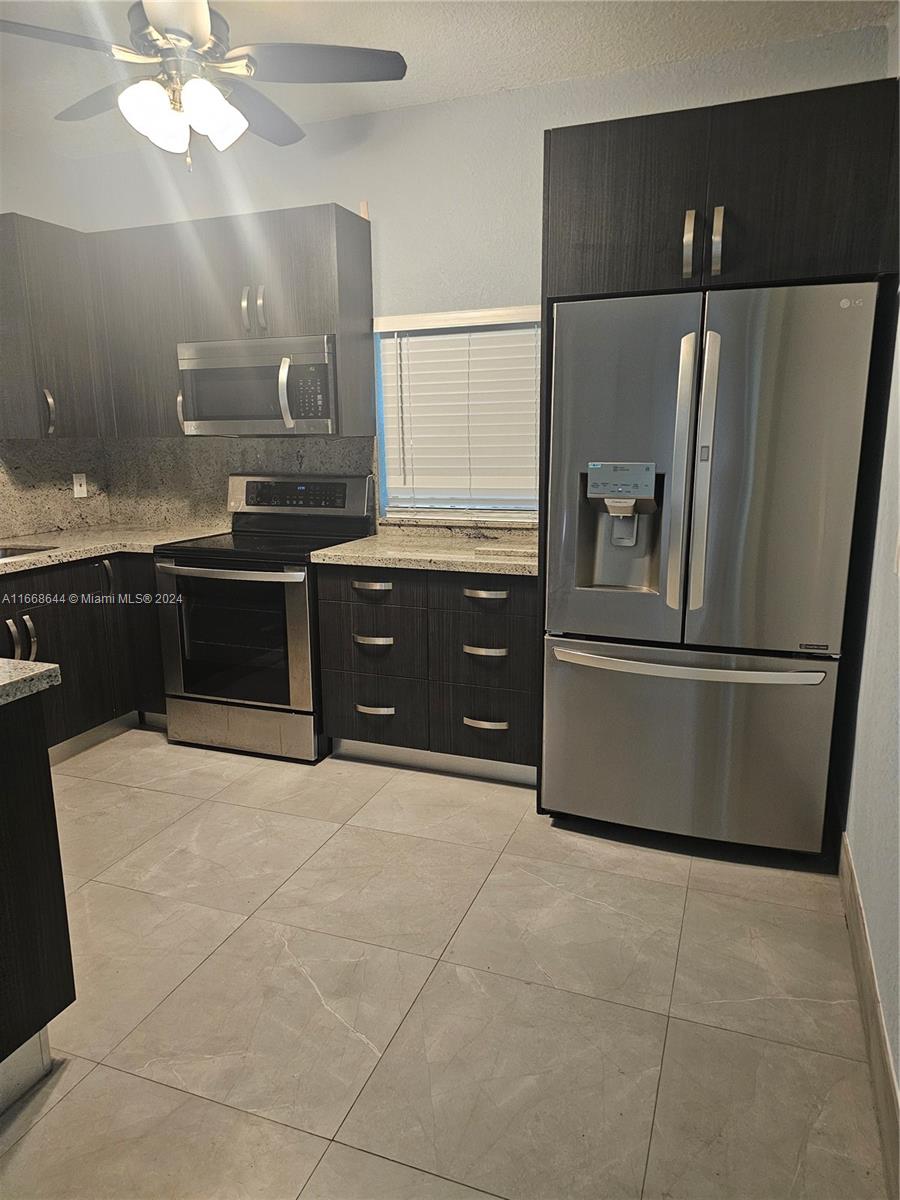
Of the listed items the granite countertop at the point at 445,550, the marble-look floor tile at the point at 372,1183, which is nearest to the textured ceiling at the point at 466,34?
the granite countertop at the point at 445,550

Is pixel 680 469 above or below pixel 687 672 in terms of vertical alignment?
above

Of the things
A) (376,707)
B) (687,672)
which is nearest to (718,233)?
(687,672)

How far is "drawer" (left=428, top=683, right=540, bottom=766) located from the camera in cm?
295

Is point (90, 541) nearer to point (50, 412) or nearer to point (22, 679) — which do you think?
point (50, 412)

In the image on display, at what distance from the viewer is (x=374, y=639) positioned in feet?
10.2

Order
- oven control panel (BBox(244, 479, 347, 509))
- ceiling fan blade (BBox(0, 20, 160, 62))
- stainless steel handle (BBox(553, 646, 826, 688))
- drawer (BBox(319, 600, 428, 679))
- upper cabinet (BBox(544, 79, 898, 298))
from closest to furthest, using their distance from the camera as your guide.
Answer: ceiling fan blade (BBox(0, 20, 160, 62)) < upper cabinet (BBox(544, 79, 898, 298)) < stainless steel handle (BBox(553, 646, 826, 688)) < drawer (BBox(319, 600, 428, 679)) < oven control panel (BBox(244, 479, 347, 509))

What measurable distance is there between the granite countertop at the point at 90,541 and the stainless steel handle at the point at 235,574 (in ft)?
0.49

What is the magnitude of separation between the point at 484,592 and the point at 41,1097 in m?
1.91

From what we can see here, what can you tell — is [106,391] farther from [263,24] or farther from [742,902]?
[742,902]

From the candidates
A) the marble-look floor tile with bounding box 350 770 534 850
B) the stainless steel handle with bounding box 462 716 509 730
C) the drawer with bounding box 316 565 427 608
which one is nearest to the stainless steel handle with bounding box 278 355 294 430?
the drawer with bounding box 316 565 427 608

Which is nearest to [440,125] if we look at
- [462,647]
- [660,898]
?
[462,647]

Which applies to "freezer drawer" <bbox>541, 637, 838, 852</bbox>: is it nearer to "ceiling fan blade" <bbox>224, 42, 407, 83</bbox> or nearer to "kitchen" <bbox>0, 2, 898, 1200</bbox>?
"kitchen" <bbox>0, 2, 898, 1200</bbox>

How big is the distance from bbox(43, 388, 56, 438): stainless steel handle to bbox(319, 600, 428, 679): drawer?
4.78 feet

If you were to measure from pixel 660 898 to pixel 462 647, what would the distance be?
112cm
